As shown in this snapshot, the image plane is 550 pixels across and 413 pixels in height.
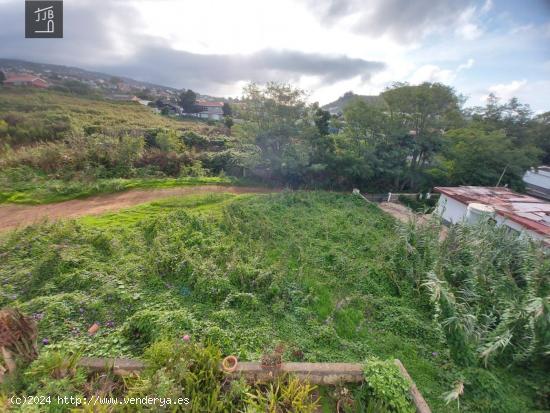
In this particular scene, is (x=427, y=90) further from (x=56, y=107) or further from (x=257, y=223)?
(x=56, y=107)

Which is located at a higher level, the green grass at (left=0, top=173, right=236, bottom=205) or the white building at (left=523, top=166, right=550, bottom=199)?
the white building at (left=523, top=166, right=550, bottom=199)

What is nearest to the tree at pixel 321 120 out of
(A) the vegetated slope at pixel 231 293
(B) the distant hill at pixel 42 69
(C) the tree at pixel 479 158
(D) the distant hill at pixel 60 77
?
(C) the tree at pixel 479 158

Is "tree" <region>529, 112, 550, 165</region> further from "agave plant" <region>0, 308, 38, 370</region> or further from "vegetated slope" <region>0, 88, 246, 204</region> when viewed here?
"agave plant" <region>0, 308, 38, 370</region>

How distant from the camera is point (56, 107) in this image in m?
20.7

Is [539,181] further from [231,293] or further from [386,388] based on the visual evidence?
[231,293]

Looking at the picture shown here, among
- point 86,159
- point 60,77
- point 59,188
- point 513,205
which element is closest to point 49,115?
point 86,159

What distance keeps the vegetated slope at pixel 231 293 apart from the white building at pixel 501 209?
10.6 ft

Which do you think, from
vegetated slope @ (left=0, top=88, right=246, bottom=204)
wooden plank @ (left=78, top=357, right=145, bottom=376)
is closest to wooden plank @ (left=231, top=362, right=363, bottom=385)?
wooden plank @ (left=78, top=357, right=145, bottom=376)

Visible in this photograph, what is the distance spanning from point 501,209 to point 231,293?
9.35 meters

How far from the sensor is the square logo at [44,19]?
26.9 feet

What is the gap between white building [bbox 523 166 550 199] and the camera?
1730cm

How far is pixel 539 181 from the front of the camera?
727 inches

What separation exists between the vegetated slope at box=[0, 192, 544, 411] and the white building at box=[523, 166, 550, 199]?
1705cm

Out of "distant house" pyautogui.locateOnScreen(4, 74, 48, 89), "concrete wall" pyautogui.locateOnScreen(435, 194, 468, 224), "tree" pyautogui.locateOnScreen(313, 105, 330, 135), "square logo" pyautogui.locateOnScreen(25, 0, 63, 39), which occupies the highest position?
"distant house" pyautogui.locateOnScreen(4, 74, 48, 89)
